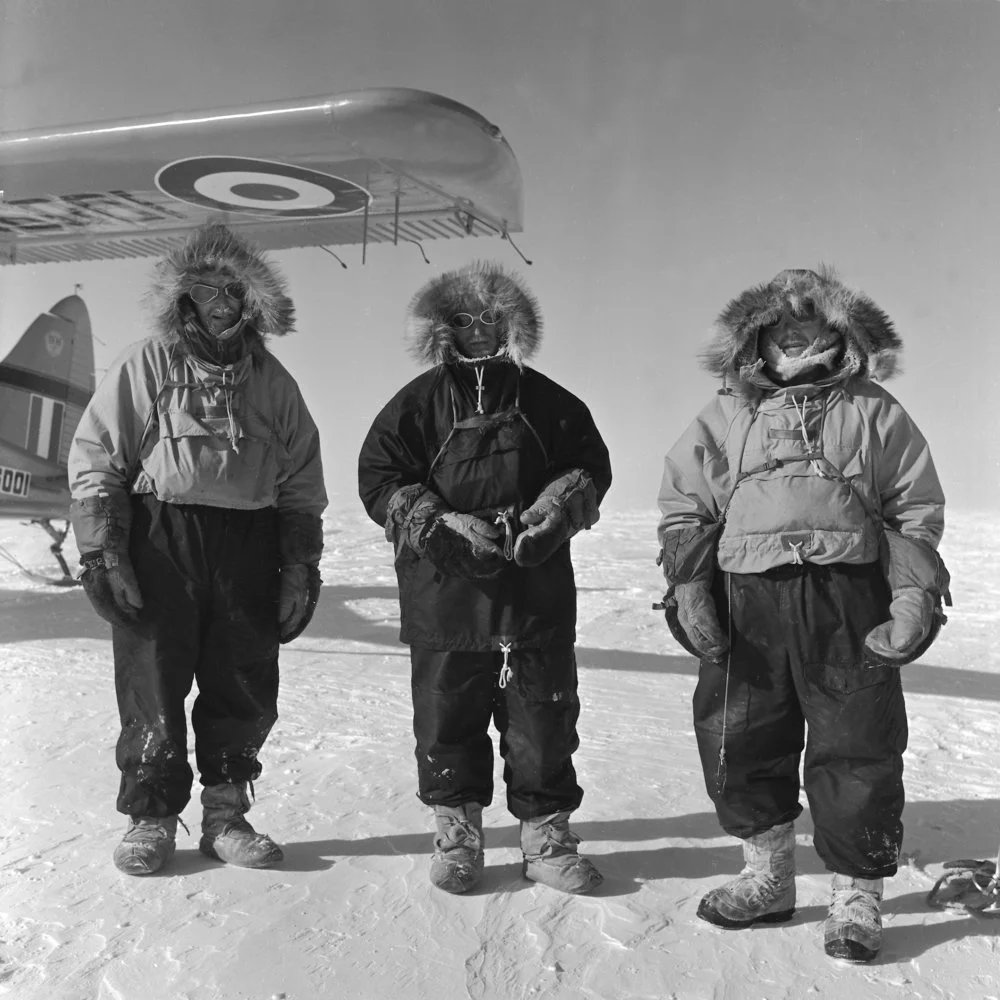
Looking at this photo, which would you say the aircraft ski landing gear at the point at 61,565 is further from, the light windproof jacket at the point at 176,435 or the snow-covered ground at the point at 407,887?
the light windproof jacket at the point at 176,435

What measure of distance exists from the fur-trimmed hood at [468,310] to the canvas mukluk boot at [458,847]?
48.7 inches

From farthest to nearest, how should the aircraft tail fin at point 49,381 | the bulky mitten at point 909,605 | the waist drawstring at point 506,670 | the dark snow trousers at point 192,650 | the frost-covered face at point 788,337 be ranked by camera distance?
1. the aircraft tail fin at point 49,381
2. the dark snow trousers at point 192,650
3. the waist drawstring at point 506,670
4. the frost-covered face at point 788,337
5. the bulky mitten at point 909,605

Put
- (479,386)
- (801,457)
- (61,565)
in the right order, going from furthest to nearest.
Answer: (61,565) < (479,386) < (801,457)

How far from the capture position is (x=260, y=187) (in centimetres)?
700

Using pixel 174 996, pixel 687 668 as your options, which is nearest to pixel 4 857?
pixel 174 996

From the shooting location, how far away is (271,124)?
6309 mm

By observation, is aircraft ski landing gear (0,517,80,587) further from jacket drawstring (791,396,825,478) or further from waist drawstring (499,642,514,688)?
jacket drawstring (791,396,825,478)

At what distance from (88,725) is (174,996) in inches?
100

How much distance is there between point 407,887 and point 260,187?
5.97m

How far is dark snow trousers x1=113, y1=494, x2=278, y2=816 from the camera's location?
249 cm

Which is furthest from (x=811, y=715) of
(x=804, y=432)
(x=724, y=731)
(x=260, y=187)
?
(x=260, y=187)

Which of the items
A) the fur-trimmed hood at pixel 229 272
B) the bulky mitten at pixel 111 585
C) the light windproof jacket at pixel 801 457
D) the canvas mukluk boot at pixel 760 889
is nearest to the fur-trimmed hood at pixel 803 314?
the light windproof jacket at pixel 801 457

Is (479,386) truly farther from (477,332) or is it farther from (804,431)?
(804,431)

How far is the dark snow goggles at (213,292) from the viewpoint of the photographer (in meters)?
2.59
